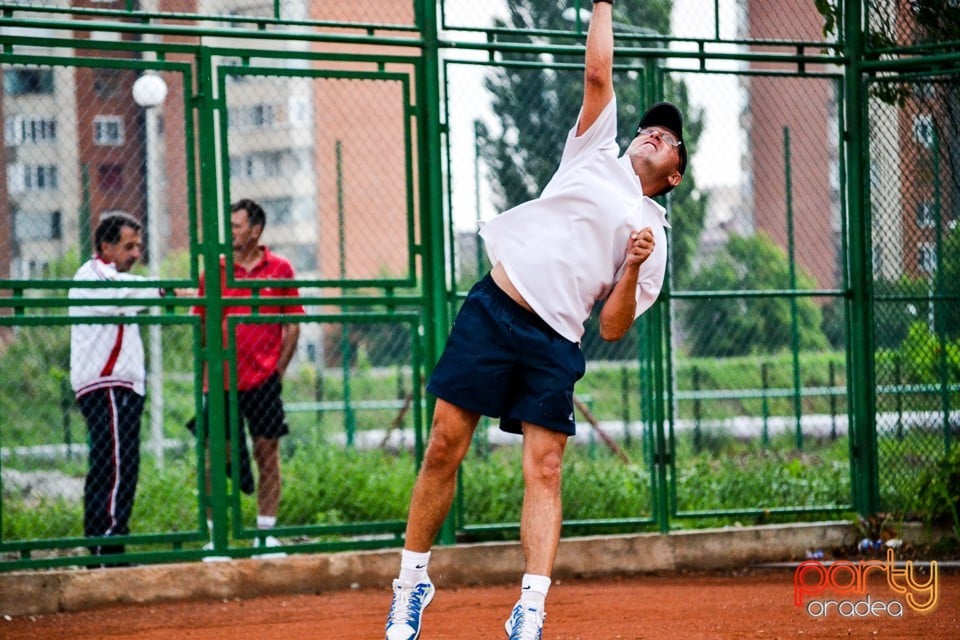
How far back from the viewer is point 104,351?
7.34m

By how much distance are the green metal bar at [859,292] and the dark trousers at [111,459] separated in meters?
4.17

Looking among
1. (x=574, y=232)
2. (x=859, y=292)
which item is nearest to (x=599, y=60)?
(x=574, y=232)

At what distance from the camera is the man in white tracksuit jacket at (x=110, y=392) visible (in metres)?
7.22

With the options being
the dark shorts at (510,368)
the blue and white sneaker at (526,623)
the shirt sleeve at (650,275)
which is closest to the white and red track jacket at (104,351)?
the dark shorts at (510,368)

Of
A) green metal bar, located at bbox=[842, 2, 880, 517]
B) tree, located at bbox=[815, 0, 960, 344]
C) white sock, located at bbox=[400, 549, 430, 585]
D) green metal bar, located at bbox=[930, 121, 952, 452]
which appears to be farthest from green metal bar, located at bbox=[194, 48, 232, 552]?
green metal bar, located at bbox=[930, 121, 952, 452]

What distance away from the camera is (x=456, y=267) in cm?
752

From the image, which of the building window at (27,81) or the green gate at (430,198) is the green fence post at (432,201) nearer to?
the green gate at (430,198)

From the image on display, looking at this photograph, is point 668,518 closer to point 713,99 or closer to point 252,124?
point 713,99

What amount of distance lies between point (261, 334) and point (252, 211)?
67 centimetres

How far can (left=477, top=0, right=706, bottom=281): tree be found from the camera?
7.83 meters

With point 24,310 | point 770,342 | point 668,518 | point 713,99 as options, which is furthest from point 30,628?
point 770,342

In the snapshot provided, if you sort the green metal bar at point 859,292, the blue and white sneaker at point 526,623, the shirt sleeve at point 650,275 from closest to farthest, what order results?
1. the blue and white sneaker at point 526,623
2. the shirt sleeve at point 650,275
3. the green metal bar at point 859,292

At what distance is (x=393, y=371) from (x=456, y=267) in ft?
20.1

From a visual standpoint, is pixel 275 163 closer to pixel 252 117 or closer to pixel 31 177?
pixel 252 117
